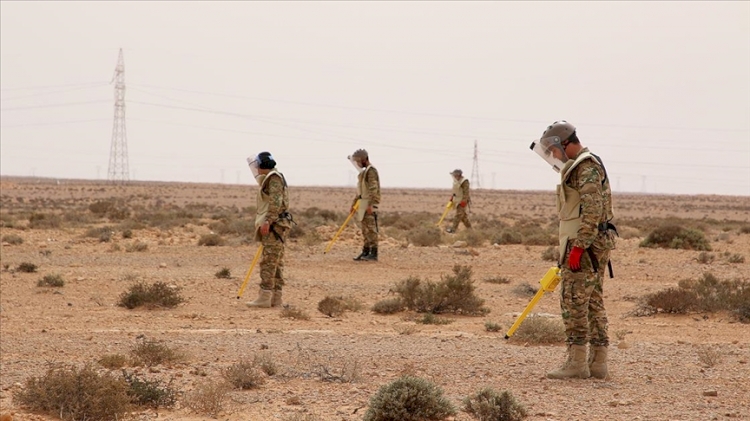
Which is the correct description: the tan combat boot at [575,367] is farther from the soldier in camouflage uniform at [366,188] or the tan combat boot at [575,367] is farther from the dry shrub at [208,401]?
the soldier in camouflage uniform at [366,188]

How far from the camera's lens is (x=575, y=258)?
8.12 meters

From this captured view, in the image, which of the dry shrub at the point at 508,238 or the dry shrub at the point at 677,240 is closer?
the dry shrub at the point at 677,240

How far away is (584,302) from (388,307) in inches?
234

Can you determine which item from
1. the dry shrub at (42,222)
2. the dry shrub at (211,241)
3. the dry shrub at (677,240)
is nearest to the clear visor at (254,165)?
the dry shrub at (211,241)

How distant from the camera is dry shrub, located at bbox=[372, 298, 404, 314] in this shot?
14.0 meters

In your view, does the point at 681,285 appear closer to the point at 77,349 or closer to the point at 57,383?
the point at 77,349

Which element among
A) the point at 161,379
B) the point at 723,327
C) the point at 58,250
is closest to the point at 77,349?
the point at 161,379

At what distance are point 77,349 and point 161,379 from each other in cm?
239

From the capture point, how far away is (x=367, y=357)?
966 cm

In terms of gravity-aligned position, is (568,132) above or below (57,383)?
above

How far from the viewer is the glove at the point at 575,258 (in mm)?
8117

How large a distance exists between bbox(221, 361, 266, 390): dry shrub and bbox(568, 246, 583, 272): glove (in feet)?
9.69

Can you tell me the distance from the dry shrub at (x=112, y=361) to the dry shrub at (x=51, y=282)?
309 inches

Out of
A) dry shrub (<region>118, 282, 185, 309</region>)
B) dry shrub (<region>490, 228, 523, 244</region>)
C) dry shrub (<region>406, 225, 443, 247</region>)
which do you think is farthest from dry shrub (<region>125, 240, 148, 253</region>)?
dry shrub (<region>490, 228, 523, 244</region>)
